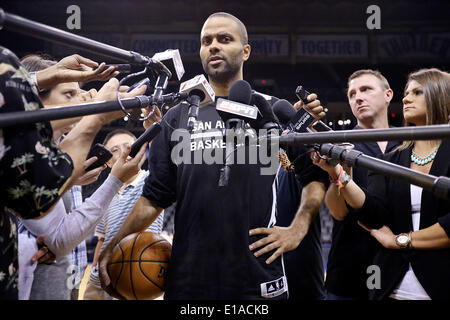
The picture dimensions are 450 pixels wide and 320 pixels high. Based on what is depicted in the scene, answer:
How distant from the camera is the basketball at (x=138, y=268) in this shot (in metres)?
1.45

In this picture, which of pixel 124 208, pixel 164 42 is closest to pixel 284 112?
pixel 124 208

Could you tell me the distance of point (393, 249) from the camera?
5.07 feet

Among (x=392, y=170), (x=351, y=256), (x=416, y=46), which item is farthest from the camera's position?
(x=416, y=46)

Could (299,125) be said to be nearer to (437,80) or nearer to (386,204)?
(386,204)

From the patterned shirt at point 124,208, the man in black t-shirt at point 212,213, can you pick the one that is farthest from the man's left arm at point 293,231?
the patterned shirt at point 124,208

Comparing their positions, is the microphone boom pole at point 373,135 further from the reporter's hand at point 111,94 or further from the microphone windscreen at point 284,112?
the reporter's hand at point 111,94

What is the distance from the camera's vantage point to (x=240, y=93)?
121 centimetres

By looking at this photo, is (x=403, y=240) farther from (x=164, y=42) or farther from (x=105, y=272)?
(x=164, y=42)

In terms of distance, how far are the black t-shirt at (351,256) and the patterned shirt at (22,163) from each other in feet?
4.69

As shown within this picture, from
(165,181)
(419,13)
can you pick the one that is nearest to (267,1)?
(419,13)

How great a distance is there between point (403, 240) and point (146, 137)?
3.40ft

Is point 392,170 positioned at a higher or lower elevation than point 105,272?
higher

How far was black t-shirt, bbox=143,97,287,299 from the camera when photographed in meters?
1.41

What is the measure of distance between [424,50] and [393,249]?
5055mm
